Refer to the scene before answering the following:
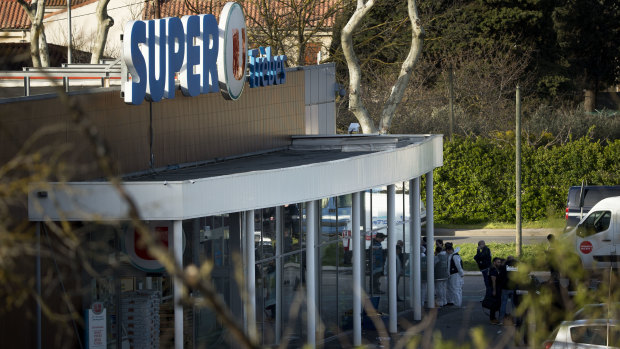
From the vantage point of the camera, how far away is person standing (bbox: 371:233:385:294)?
837 inches

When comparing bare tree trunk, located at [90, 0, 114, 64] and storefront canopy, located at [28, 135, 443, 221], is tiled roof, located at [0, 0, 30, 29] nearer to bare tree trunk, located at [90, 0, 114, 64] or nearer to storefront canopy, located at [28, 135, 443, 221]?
bare tree trunk, located at [90, 0, 114, 64]

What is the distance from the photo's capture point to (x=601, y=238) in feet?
85.9

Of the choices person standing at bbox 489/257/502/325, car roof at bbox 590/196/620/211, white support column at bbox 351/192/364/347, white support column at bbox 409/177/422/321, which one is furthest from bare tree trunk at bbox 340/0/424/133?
white support column at bbox 351/192/364/347

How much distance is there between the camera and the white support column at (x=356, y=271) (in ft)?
60.2

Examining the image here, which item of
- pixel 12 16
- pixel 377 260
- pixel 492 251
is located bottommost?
→ pixel 492 251

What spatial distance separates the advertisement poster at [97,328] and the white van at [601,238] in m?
15.0

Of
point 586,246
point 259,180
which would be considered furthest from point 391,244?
point 586,246

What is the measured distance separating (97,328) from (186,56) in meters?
5.63

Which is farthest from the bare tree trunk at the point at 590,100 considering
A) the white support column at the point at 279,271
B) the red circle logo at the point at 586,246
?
the white support column at the point at 279,271

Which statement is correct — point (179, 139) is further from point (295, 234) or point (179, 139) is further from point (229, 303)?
point (229, 303)

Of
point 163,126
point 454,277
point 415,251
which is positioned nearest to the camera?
point 163,126

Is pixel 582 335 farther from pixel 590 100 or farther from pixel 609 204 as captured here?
pixel 590 100

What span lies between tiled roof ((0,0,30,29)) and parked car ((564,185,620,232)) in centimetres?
4208

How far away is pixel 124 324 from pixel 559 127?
37.4 meters
